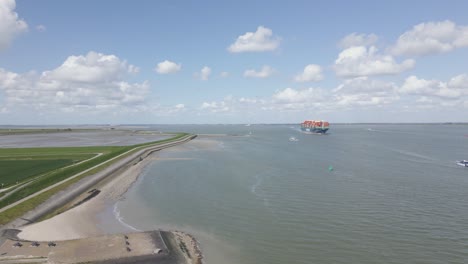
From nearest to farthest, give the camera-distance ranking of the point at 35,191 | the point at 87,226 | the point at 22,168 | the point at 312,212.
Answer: the point at 87,226 < the point at 312,212 < the point at 35,191 < the point at 22,168

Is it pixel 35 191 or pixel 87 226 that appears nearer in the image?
pixel 87 226

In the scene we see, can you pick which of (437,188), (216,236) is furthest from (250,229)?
(437,188)

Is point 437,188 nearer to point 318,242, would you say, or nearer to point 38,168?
point 318,242

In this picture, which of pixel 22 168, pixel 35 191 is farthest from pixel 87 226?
pixel 22 168

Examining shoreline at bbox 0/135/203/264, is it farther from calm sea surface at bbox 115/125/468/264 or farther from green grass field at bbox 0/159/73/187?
green grass field at bbox 0/159/73/187

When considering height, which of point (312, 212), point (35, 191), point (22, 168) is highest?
point (22, 168)

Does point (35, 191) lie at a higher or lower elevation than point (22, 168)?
lower

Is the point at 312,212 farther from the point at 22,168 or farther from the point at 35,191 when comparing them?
the point at 22,168

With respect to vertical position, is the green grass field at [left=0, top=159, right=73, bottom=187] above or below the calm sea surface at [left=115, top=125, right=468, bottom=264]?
above

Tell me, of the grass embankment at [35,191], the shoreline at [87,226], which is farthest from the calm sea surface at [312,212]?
the grass embankment at [35,191]

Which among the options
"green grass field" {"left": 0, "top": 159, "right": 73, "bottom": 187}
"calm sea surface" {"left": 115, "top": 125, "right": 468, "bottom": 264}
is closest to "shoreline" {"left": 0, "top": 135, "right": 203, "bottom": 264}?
"calm sea surface" {"left": 115, "top": 125, "right": 468, "bottom": 264}

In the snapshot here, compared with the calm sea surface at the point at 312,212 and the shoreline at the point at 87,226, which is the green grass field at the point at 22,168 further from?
the calm sea surface at the point at 312,212
